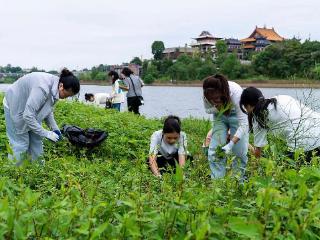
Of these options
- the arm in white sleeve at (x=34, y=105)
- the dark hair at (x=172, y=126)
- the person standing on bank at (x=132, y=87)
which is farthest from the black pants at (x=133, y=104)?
the arm in white sleeve at (x=34, y=105)

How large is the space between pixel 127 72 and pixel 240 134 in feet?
A: 20.3

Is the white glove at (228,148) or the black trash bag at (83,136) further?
the black trash bag at (83,136)

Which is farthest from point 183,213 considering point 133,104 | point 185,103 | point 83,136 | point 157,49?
point 157,49

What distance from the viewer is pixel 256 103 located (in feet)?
13.8

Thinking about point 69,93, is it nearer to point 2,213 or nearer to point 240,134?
point 240,134

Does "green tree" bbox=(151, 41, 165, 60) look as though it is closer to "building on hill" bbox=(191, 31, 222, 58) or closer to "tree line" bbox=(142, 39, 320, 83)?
"tree line" bbox=(142, 39, 320, 83)

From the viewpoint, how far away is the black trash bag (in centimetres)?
603

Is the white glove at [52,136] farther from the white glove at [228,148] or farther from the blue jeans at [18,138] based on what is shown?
the white glove at [228,148]

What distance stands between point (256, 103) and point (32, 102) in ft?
6.35

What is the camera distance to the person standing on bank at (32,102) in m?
4.52

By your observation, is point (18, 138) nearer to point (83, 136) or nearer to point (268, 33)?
point (83, 136)

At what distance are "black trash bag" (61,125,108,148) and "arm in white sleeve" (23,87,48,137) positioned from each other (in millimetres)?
1397

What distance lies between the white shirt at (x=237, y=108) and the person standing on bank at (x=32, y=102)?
118 centimetres

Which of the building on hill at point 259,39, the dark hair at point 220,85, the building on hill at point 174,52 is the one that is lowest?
the dark hair at point 220,85
